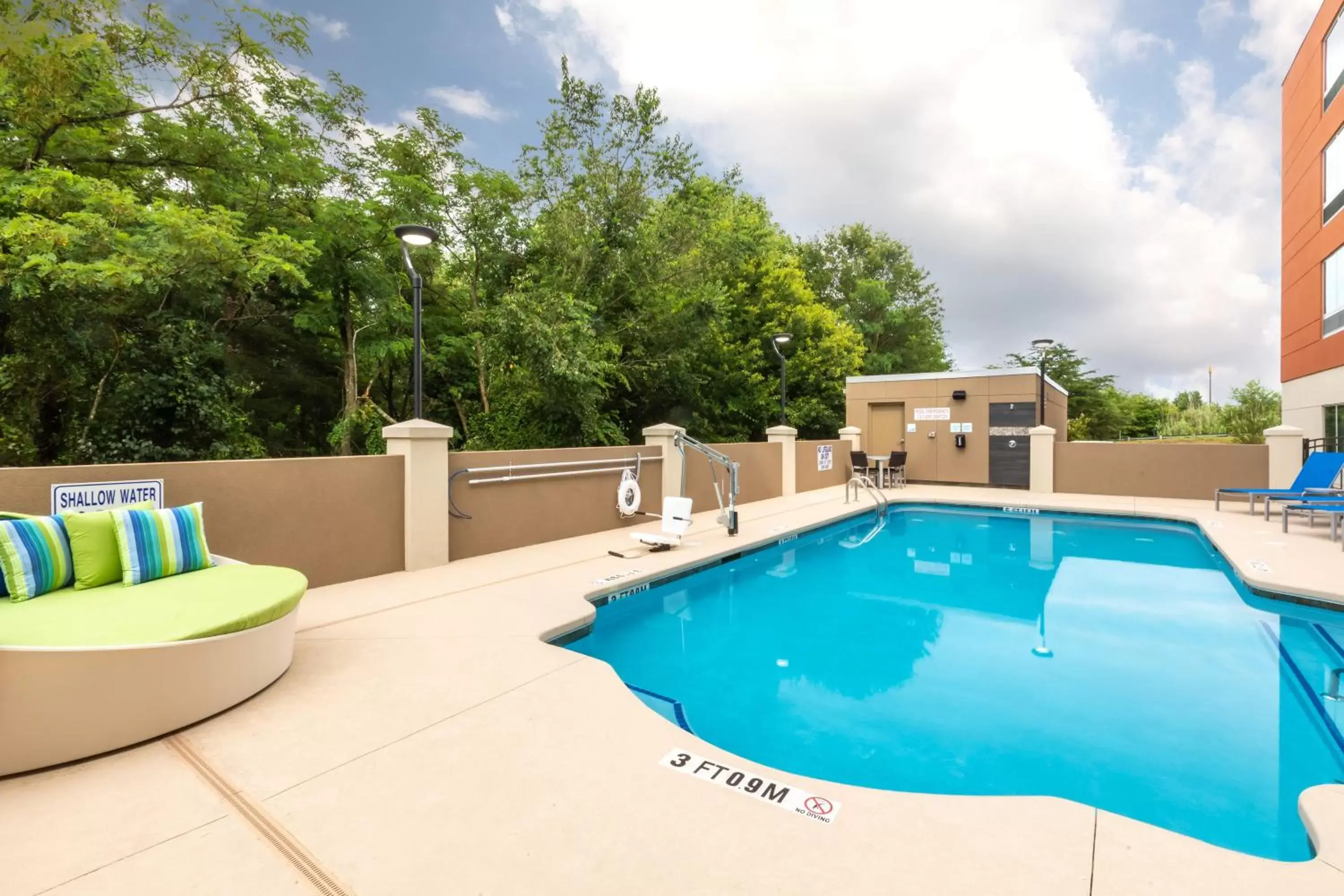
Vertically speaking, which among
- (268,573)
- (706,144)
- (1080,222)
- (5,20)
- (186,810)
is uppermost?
(706,144)

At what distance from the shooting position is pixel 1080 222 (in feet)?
51.2

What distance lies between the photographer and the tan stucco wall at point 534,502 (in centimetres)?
571

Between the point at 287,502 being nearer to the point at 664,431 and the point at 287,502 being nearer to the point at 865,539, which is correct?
the point at 664,431

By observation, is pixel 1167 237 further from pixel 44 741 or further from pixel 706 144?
pixel 44 741

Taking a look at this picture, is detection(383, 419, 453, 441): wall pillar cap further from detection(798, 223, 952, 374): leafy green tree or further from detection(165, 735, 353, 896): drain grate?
detection(798, 223, 952, 374): leafy green tree

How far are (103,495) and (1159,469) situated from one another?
1382cm

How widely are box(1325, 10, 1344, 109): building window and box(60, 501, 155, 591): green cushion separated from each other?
1672 centimetres

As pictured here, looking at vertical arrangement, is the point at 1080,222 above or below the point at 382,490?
above

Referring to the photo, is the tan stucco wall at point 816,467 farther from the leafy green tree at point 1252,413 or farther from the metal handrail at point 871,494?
the leafy green tree at point 1252,413

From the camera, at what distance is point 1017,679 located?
3594 mm

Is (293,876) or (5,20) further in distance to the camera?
(5,20)

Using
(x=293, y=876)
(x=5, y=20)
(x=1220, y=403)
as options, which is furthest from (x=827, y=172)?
(x=1220, y=403)

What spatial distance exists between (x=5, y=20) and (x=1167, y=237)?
24.6 m

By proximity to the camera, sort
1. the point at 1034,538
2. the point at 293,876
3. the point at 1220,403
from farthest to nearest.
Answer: the point at 1220,403 < the point at 1034,538 < the point at 293,876
